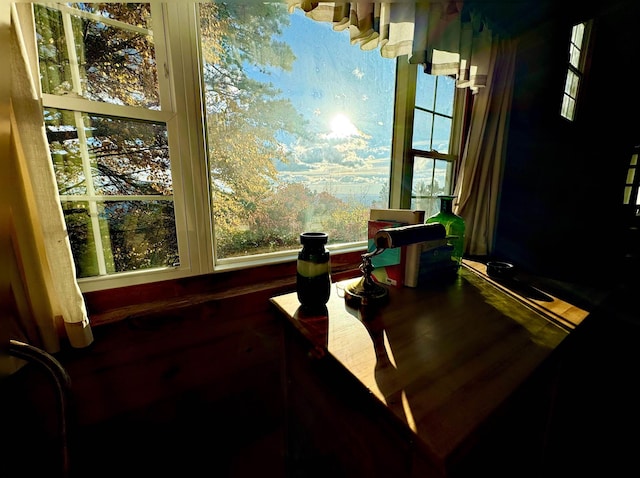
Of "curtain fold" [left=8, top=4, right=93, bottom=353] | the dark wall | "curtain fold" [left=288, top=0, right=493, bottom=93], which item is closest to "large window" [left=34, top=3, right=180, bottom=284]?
"curtain fold" [left=8, top=4, right=93, bottom=353]

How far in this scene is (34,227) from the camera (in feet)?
2.31

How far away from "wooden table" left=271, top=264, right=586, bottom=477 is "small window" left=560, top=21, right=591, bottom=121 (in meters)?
1.26

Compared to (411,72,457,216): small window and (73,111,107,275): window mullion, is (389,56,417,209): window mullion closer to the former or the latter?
(411,72,457,216): small window

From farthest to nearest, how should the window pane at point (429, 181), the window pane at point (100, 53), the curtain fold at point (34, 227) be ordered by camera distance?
1. the window pane at point (429, 181)
2. the window pane at point (100, 53)
3. the curtain fold at point (34, 227)

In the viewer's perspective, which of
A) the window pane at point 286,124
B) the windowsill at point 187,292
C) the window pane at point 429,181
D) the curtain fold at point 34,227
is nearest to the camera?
the curtain fold at point 34,227

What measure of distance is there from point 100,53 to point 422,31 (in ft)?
4.47

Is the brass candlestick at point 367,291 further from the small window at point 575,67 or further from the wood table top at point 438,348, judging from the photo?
the small window at point 575,67

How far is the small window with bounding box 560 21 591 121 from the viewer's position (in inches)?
51.8

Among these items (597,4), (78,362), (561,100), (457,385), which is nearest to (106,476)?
(78,362)

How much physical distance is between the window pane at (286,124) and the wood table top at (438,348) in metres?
0.63

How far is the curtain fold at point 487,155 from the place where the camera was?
1.64 meters

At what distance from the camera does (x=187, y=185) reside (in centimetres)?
100

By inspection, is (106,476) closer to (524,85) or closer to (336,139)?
(336,139)

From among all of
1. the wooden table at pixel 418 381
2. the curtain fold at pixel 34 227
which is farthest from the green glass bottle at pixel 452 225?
the curtain fold at pixel 34 227
